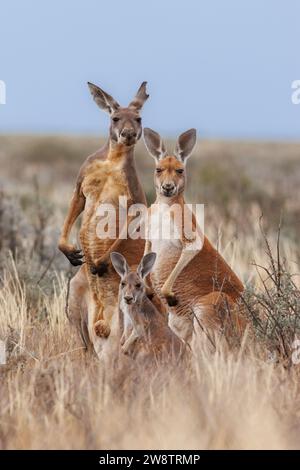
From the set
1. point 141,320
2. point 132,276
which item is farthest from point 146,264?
point 141,320

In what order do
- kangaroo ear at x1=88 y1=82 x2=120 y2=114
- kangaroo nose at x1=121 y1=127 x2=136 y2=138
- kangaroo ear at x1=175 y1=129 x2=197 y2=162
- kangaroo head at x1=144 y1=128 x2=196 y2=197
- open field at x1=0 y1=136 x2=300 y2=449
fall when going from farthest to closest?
kangaroo ear at x1=175 y1=129 x2=197 y2=162 → kangaroo ear at x1=88 y1=82 x2=120 y2=114 → kangaroo head at x1=144 y1=128 x2=196 y2=197 → kangaroo nose at x1=121 y1=127 x2=136 y2=138 → open field at x1=0 y1=136 x2=300 y2=449

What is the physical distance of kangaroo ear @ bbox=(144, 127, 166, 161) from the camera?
6410 millimetres

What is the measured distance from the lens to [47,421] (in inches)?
203

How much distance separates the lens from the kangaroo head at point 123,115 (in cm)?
615

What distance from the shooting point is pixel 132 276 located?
6254mm

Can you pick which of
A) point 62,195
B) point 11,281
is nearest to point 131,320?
point 11,281

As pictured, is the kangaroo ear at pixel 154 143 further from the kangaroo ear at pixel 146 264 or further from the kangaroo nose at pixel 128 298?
the kangaroo nose at pixel 128 298

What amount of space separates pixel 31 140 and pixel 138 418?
1461 inches

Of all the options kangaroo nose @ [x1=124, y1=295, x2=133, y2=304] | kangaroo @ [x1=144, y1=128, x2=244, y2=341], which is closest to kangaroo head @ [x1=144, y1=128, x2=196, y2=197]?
kangaroo @ [x1=144, y1=128, x2=244, y2=341]

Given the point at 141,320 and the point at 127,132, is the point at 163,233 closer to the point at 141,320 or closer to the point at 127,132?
the point at 141,320

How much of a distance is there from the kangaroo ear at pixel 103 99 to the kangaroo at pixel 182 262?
0.26m

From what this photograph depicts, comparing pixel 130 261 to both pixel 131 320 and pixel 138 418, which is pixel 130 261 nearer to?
pixel 131 320

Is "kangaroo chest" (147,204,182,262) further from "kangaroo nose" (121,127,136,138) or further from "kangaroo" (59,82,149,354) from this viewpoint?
"kangaroo nose" (121,127,136,138)
